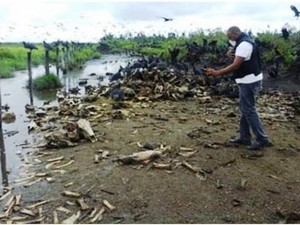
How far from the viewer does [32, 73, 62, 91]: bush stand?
19078 mm

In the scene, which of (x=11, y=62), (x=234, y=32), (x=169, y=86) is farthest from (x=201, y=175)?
(x=11, y=62)

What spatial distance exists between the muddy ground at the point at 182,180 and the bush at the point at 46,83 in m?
10.5

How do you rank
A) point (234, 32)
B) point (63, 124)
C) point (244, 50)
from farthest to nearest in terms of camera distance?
point (63, 124) < point (234, 32) < point (244, 50)

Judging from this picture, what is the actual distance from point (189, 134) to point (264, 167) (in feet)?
7.35

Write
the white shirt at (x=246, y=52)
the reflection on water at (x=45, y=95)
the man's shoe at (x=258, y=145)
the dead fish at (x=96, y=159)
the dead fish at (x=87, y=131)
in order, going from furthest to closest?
the reflection on water at (x=45, y=95), the dead fish at (x=87, y=131), the man's shoe at (x=258, y=145), the dead fish at (x=96, y=159), the white shirt at (x=246, y=52)

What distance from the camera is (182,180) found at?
20.0ft

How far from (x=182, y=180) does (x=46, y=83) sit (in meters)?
14.1

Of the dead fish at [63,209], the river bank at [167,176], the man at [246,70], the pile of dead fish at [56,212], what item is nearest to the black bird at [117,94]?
the river bank at [167,176]

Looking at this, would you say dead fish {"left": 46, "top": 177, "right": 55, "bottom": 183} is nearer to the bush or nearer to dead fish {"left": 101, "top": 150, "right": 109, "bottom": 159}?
dead fish {"left": 101, "top": 150, "right": 109, "bottom": 159}

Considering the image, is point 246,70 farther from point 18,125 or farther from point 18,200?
point 18,125

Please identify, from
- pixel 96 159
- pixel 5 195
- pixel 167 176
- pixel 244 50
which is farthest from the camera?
pixel 96 159

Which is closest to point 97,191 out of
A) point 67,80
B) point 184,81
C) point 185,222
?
point 185,222

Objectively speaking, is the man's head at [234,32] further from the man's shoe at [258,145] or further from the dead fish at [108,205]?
the dead fish at [108,205]

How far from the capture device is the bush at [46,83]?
19.1 meters
